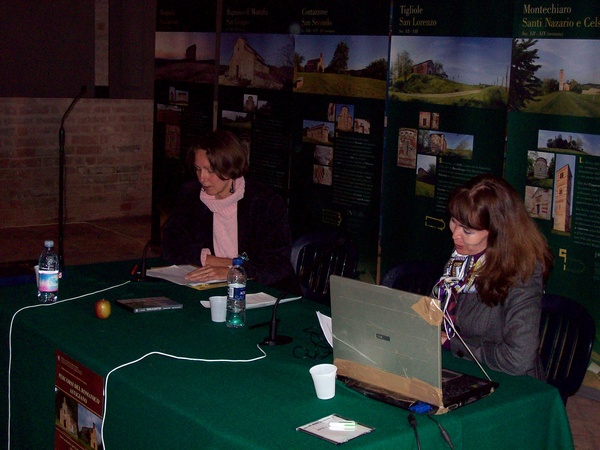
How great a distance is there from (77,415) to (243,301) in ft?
2.39

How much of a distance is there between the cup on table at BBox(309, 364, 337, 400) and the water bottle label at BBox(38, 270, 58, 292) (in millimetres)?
1395

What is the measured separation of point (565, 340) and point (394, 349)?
1047mm

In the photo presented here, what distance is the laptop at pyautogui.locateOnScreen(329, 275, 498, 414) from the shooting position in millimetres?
2414

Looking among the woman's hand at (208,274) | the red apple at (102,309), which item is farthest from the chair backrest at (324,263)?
the red apple at (102,309)

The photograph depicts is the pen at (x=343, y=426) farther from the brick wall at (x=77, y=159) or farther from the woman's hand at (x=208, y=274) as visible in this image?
the brick wall at (x=77, y=159)

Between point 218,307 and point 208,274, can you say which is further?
point 208,274

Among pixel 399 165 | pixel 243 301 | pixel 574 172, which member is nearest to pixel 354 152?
pixel 399 165

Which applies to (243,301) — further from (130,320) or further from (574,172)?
(574,172)

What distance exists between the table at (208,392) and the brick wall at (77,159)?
5.28 m

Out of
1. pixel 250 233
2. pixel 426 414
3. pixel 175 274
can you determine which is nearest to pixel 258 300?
pixel 175 274

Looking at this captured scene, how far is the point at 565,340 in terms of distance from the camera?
330 cm

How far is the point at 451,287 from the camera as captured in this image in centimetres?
327

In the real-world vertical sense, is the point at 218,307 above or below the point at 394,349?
below

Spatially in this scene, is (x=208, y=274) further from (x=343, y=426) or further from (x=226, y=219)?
(x=343, y=426)
